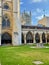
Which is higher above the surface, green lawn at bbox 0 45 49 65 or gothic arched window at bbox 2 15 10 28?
gothic arched window at bbox 2 15 10 28

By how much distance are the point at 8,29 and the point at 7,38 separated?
2.20m

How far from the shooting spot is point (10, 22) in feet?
139

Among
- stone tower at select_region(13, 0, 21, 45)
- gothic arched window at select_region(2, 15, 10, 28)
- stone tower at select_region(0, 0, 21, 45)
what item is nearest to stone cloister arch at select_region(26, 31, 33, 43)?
stone tower at select_region(0, 0, 21, 45)

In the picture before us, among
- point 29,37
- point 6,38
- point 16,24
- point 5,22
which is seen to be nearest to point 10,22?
point 5,22

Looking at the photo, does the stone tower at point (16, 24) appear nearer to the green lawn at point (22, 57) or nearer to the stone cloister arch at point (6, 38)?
the stone cloister arch at point (6, 38)

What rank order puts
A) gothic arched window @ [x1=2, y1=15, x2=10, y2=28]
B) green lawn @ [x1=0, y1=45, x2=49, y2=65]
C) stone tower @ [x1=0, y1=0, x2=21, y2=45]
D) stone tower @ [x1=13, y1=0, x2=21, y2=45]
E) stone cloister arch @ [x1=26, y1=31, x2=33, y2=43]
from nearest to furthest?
green lawn @ [x1=0, y1=45, x2=49, y2=65], stone tower @ [x1=13, y1=0, x2=21, y2=45], stone tower @ [x1=0, y1=0, x2=21, y2=45], gothic arched window @ [x1=2, y1=15, x2=10, y2=28], stone cloister arch @ [x1=26, y1=31, x2=33, y2=43]

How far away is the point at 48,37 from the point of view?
5047 cm

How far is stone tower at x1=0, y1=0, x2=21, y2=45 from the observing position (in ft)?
137

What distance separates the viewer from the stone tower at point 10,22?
4166cm

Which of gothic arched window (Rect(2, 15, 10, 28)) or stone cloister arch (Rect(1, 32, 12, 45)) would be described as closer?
gothic arched window (Rect(2, 15, 10, 28))

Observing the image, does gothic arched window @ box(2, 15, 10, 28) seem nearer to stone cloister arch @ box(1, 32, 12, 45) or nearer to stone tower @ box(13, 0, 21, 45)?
stone tower @ box(13, 0, 21, 45)

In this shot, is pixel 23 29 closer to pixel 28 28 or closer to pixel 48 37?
pixel 28 28

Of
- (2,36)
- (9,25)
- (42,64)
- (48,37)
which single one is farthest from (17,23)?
(42,64)

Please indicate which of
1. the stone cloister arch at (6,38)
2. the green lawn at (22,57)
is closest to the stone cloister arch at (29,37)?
the stone cloister arch at (6,38)
